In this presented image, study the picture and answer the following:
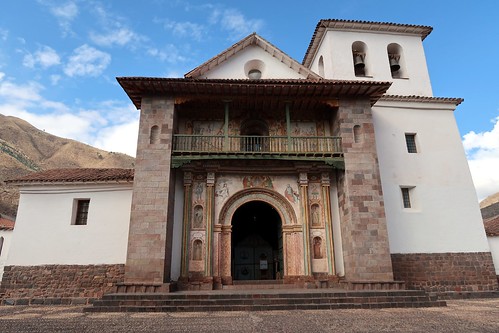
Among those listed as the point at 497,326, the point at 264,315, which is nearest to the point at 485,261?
the point at 497,326

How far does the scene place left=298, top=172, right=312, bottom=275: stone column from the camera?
10.8 m

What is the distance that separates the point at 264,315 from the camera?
7574 millimetres

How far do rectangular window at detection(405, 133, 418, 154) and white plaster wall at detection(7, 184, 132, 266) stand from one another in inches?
397

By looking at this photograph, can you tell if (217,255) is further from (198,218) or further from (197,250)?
(198,218)

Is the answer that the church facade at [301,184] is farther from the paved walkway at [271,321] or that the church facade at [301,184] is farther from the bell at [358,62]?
the bell at [358,62]

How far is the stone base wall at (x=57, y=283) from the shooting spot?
10.7 m

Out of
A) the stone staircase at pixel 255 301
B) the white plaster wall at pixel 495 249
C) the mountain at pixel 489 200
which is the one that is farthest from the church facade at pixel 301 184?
the mountain at pixel 489 200

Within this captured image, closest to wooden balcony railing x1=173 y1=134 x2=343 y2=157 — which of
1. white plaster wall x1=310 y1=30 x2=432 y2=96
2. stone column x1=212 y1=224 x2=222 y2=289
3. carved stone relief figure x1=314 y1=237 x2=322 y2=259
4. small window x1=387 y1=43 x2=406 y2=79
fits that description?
stone column x1=212 y1=224 x2=222 y2=289

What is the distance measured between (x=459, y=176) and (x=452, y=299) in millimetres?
4265

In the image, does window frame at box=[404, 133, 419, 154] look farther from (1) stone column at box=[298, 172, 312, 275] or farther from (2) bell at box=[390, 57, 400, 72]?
(1) stone column at box=[298, 172, 312, 275]

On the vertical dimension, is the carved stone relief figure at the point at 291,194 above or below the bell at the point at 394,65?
below

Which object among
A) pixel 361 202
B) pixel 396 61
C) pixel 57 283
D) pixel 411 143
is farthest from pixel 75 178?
pixel 396 61

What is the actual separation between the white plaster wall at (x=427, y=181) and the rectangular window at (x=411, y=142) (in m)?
0.15

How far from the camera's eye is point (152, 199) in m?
10.3
